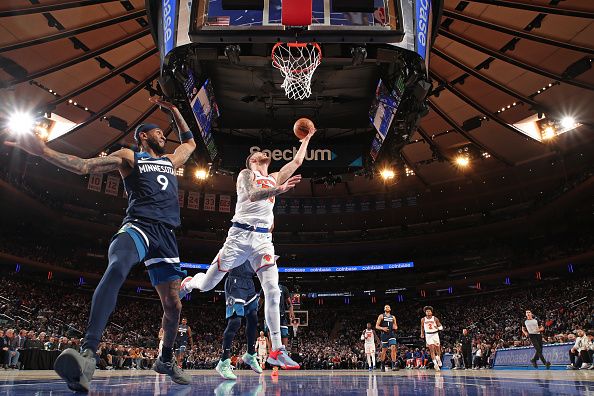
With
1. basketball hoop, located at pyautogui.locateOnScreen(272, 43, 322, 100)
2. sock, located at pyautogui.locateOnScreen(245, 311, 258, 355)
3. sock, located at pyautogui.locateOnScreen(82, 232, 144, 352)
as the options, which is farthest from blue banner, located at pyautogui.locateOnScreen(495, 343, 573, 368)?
sock, located at pyautogui.locateOnScreen(82, 232, 144, 352)

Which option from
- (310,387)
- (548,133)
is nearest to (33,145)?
(310,387)

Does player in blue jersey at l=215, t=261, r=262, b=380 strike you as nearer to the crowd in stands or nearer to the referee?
the crowd in stands

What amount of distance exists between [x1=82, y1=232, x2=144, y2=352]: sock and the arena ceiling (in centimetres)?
756

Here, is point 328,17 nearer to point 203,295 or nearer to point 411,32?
point 411,32

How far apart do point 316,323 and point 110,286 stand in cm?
3573

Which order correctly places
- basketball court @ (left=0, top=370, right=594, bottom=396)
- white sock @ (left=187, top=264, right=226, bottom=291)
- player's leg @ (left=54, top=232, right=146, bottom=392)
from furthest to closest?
1. white sock @ (left=187, top=264, right=226, bottom=291)
2. basketball court @ (left=0, top=370, right=594, bottom=396)
3. player's leg @ (left=54, top=232, right=146, bottom=392)

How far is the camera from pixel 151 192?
12.8 ft

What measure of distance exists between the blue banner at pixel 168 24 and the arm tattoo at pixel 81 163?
5041 mm

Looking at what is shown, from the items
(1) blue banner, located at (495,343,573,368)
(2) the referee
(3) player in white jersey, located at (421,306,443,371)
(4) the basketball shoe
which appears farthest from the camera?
(1) blue banner, located at (495,343,573,368)

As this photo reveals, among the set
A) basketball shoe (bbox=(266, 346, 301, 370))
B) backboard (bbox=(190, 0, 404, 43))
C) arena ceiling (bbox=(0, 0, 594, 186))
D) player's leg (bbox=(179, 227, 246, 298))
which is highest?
arena ceiling (bbox=(0, 0, 594, 186))

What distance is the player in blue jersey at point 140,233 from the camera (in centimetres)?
315

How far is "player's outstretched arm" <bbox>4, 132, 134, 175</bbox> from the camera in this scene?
10.3 feet

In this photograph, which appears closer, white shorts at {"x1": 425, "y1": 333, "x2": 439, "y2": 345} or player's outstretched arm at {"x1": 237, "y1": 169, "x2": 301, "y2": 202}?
player's outstretched arm at {"x1": 237, "y1": 169, "x2": 301, "y2": 202}

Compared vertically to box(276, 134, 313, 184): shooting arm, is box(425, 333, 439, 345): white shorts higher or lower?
lower
